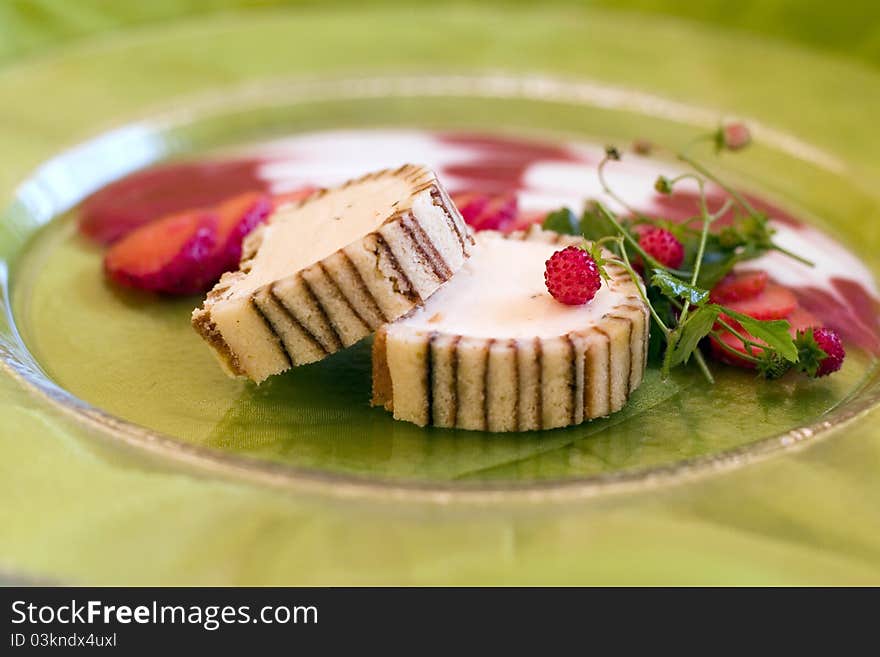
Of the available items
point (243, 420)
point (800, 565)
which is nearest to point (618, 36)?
point (243, 420)

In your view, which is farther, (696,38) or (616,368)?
(696,38)

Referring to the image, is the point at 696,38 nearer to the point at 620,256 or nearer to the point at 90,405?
the point at 620,256

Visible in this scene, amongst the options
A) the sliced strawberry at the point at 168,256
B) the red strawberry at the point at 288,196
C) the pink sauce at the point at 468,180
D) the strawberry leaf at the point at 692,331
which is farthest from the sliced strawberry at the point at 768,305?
the sliced strawberry at the point at 168,256

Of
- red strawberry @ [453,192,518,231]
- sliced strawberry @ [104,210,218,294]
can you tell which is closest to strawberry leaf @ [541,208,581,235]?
red strawberry @ [453,192,518,231]

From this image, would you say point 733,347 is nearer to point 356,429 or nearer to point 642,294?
point 642,294

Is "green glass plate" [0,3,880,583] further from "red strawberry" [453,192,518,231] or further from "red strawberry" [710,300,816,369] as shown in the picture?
"red strawberry" [453,192,518,231]
